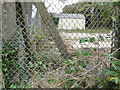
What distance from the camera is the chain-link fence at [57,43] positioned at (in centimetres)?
205

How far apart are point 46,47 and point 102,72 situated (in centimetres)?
106

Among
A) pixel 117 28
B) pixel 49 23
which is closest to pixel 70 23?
pixel 49 23

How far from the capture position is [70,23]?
2.07 metres

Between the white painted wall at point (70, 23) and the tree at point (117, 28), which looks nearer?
the tree at point (117, 28)

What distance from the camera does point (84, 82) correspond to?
6.80 feet

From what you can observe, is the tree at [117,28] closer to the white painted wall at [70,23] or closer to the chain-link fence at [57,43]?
the chain-link fence at [57,43]

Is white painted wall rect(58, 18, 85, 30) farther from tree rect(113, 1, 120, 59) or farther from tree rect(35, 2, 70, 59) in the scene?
tree rect(113, 1, 120, 59)

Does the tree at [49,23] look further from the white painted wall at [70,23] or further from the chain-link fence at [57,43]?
the white painted wall at [70,23]

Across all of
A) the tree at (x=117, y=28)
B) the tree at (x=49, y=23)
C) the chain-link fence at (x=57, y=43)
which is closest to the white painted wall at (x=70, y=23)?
the chain-link fence at (x=57, y=43)

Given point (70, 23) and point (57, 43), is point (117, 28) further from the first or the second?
point (57, 43)

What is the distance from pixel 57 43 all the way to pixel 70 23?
1.28 feet

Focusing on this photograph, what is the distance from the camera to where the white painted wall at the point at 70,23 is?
2.07 meters

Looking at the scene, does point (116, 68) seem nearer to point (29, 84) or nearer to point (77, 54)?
point (77, 54)

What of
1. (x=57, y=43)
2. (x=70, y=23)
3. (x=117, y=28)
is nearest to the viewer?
(x=117, y=28)
